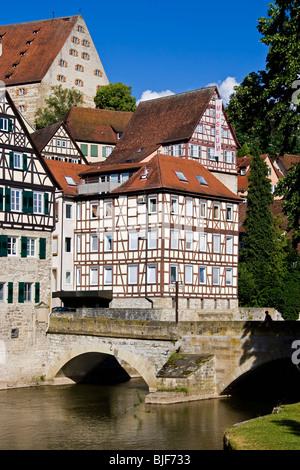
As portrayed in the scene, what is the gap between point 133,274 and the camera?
57.6 m

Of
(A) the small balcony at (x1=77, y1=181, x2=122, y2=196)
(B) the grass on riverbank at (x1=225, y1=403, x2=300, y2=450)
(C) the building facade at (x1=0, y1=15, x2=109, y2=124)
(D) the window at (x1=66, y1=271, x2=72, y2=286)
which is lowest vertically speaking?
(B) the grass on riverbank at (x1=225, y1=403, x2=300, y2=450)

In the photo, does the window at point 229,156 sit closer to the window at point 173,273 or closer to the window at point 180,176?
the window at point 180,176

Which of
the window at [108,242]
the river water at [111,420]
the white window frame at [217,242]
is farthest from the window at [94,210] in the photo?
the river water at [111,420]

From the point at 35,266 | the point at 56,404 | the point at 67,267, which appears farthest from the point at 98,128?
the point at 56,404

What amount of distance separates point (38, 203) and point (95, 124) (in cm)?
3474

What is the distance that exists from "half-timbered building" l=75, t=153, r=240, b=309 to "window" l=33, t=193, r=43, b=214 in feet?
24.0

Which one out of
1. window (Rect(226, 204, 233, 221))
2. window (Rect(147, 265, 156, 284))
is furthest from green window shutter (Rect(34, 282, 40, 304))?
window (Rect(226, 204, 233, 221))

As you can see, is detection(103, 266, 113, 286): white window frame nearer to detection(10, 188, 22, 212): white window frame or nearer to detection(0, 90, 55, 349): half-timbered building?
detection(0, 90, 55, 349): half-timbered building

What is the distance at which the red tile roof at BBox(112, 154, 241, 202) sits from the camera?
187ft

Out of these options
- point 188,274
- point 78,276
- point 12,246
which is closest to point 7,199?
point 12,246

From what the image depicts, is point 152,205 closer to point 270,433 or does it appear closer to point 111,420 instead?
point 111,420

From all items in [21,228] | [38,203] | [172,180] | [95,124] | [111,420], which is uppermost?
[95,124]

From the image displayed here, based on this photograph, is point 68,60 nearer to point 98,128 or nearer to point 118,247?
point 98,128

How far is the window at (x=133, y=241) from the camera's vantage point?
189 ft
